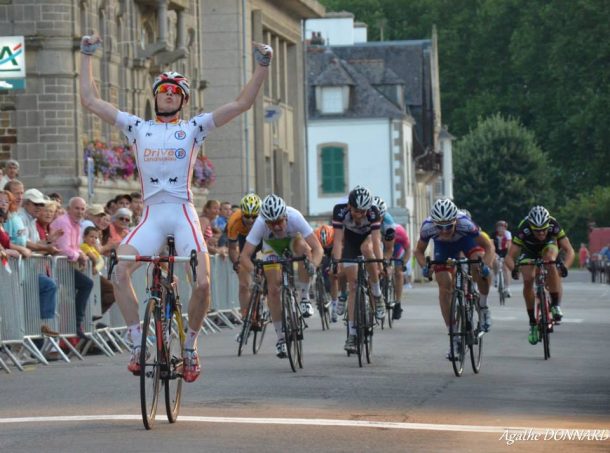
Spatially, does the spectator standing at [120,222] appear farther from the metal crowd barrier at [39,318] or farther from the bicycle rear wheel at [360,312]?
the bicycle rear wheel at [360,312]

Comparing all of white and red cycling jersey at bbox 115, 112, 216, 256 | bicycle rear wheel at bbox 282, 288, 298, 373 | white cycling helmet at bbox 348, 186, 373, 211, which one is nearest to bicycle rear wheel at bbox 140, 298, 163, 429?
white and red cycling jersey at bbox 115, 112, 216, 256

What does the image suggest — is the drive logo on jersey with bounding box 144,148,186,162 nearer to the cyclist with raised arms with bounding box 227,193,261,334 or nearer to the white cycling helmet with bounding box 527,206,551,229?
the cyclist with raised arms with bounding box 227,193,261,334

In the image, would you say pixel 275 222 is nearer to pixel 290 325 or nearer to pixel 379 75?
pixel 290 325

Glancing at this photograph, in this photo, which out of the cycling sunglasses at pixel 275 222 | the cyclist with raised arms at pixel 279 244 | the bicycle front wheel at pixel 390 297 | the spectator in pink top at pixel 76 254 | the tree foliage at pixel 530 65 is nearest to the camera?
the cyclist with raised arms at pixel 279 244

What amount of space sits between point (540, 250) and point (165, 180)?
867 cm

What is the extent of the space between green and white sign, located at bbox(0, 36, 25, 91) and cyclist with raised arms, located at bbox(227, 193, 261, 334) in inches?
133

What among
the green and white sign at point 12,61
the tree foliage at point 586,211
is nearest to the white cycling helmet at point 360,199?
the green and white sign at point 12,61

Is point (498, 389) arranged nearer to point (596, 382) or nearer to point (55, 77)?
point (596, 382)

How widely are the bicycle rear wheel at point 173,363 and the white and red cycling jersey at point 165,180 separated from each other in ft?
1.61

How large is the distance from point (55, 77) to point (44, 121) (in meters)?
0.87

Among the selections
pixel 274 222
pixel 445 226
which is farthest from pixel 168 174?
pixel 274 222

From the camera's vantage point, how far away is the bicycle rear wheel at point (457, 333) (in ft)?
57.0

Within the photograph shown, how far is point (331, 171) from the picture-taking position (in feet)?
273

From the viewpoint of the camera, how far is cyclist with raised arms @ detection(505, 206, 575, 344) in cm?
2075
